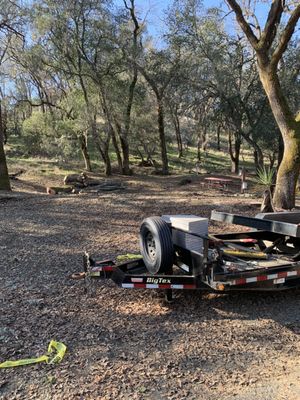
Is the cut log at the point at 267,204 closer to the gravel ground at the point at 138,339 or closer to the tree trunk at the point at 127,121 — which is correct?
the gravel ground at the point at 138,339

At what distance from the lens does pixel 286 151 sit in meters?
9.93

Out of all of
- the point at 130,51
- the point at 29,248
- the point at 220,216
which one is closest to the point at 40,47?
the point at 130,51

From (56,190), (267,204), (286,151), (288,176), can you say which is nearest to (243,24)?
(286,151)

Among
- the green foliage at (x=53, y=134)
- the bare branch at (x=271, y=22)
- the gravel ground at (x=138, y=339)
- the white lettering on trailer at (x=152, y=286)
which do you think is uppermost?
the bare branch at (x=271, y=22)

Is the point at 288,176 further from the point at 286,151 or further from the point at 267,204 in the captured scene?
the point at 267,204

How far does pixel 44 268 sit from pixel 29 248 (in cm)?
117

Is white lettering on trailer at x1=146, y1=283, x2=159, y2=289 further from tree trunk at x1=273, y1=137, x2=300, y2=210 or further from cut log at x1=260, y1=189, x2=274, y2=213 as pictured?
tree trunk at x1=273, y1=137, x2=300, y2=210

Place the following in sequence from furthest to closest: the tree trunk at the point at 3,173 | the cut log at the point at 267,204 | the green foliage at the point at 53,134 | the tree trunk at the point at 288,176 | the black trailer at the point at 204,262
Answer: the green foliage at the point at 53,134
the tree trunk at the point at 3,173
the tree trunk at the point at 288,176
the cut log at the point at 267,204
the black trailer at the point at 204,262

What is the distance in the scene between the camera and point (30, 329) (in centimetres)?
381

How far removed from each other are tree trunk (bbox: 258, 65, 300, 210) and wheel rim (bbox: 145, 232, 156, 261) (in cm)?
591

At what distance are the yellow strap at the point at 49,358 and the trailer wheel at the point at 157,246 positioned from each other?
1.48m

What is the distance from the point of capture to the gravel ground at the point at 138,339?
9.79ft

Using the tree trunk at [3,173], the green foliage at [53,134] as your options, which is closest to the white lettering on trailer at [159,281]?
the tree trunk at [3,173]

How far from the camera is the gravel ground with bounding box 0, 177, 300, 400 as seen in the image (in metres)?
2.98
